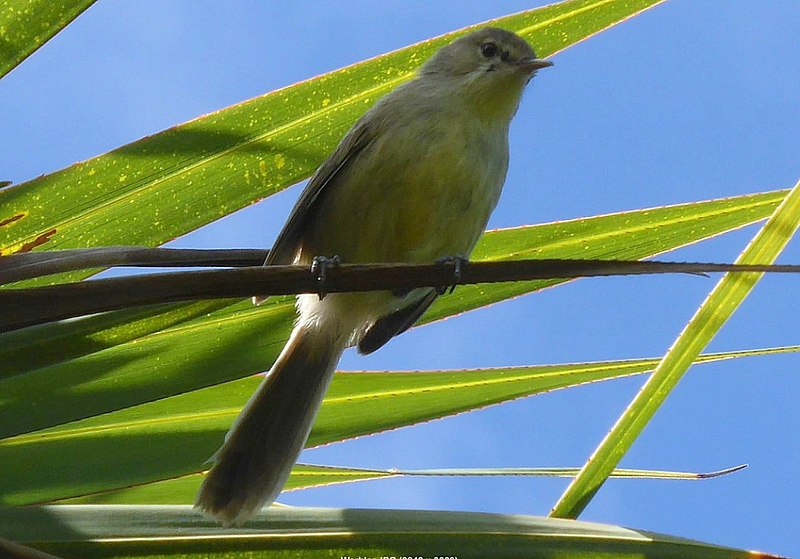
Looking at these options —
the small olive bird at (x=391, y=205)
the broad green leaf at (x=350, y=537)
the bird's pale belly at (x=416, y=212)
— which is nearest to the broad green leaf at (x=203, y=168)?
the small olive bird at (x=391, y=205)

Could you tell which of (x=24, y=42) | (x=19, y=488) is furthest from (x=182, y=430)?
(x=24, y=42)

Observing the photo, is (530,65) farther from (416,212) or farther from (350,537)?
(350,537)

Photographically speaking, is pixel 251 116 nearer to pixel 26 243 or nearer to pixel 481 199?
pixel 26 243

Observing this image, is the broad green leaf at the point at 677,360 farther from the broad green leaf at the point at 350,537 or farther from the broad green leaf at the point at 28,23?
the broad green leaf at the point at 28,23

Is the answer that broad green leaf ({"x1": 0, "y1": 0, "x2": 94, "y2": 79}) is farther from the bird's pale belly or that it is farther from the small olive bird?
the bird's pale belly

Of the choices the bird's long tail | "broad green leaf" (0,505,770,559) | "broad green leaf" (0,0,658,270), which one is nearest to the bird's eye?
"broad green leaf" (0,0,658,270)
